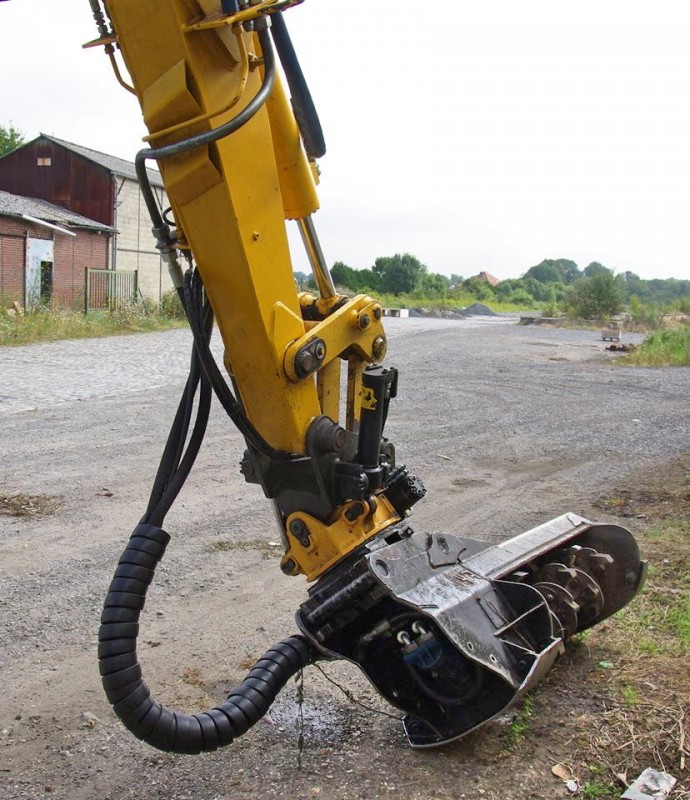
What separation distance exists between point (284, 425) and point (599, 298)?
1522 inches

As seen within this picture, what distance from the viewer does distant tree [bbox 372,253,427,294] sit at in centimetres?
6091

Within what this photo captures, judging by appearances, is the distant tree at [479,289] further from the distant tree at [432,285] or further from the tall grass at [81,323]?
the tall grass at [81,323]

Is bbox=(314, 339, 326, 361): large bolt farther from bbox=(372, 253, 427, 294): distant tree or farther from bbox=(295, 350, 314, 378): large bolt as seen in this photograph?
bbox=(372, 253, 427, 294): distant tree

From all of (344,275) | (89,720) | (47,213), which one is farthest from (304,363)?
(344,275)

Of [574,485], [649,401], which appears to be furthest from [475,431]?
[649,401]

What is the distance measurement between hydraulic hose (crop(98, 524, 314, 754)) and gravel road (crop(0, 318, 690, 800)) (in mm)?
276

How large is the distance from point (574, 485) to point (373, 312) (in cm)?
502

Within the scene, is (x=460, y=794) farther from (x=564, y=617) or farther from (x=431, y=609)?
(x=564, y=617)

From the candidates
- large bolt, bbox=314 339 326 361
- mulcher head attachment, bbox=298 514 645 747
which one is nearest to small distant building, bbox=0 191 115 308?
large bolt, bbox=314 339 326 361

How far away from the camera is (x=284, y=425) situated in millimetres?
3297

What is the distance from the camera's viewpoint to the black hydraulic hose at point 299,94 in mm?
3203

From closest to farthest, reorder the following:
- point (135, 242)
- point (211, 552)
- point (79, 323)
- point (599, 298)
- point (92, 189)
Result: 1. point (211, 552)
2. point (79, 323)
3. point (92, 189)
4. point (135, 242)
5. point (599, 298)

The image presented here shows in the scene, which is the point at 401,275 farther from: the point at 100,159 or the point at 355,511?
the point at 355,511

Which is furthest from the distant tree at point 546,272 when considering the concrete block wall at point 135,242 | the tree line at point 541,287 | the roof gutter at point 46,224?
the roof gutter at point 46,224
